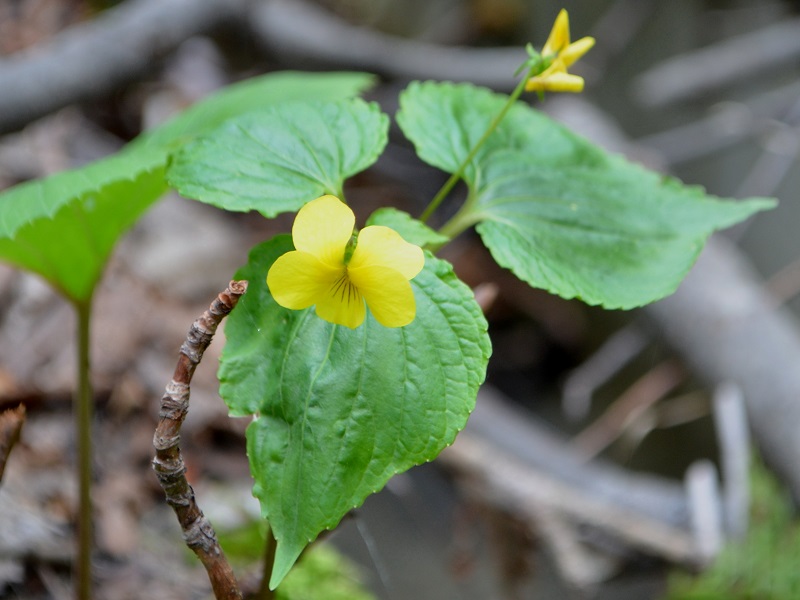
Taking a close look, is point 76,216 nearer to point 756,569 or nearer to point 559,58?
point 559,58

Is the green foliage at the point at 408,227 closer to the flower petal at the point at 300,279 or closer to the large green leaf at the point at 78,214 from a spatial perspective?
the flower petal at the point at 300,279

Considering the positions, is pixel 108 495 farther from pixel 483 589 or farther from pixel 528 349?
pixel 528 349

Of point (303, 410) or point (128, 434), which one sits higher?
point (303, 410)

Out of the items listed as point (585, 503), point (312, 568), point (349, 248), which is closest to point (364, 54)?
point (585, 503)

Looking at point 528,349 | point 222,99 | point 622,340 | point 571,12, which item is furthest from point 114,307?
point 571,12

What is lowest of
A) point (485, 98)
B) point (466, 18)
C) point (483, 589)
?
point (483, 589)

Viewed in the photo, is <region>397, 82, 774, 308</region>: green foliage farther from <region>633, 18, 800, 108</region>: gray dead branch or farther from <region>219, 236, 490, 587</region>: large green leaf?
<region>633, 18, 800, 108</region>: gray dead branch

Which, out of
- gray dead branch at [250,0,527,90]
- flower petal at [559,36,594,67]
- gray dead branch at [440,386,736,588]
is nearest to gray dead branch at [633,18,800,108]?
gray dead branch at [250,0,527,90]
